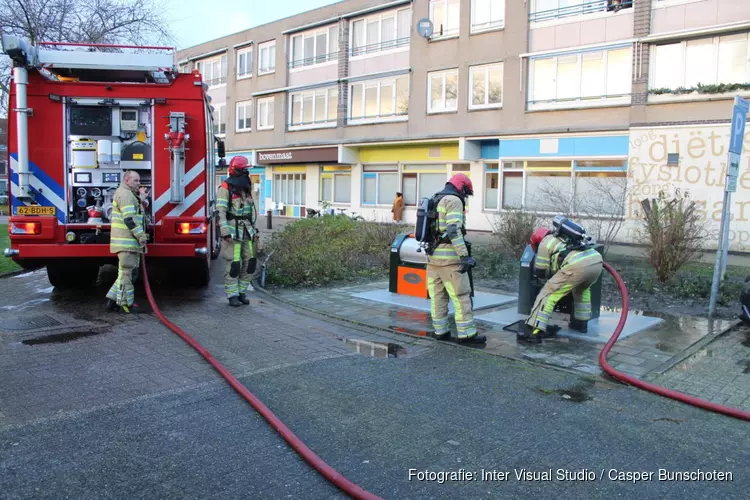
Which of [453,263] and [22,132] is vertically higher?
[22,132]

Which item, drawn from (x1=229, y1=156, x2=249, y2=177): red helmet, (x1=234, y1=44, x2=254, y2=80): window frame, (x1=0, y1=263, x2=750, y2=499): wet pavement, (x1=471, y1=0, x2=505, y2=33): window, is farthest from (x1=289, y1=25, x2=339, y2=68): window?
(x1=0, y1=263, x2=750, y2=499): wet pavement

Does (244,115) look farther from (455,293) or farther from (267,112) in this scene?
(455,293)

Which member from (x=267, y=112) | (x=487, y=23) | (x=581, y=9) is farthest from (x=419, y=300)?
(x=267, y=112)

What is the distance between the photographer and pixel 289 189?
3334 centimetres

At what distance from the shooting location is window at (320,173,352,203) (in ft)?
97.8

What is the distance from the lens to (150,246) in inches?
314

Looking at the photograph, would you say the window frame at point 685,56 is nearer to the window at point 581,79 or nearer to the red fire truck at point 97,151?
the window at point 581,79

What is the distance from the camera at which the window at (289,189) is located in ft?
107

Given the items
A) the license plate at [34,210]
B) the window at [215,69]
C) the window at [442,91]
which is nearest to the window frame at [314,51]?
the window at [442,91]

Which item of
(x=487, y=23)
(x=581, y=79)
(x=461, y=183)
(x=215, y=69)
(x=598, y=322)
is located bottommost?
(x=598, y=322)

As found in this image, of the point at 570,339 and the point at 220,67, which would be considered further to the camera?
the point at 220,67

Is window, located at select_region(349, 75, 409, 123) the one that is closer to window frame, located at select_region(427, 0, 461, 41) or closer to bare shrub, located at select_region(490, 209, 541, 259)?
window frame, located at select_region(427, 0, 461, 41)

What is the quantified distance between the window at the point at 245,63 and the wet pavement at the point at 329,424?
97.7 ft

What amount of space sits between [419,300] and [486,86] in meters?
16.3
